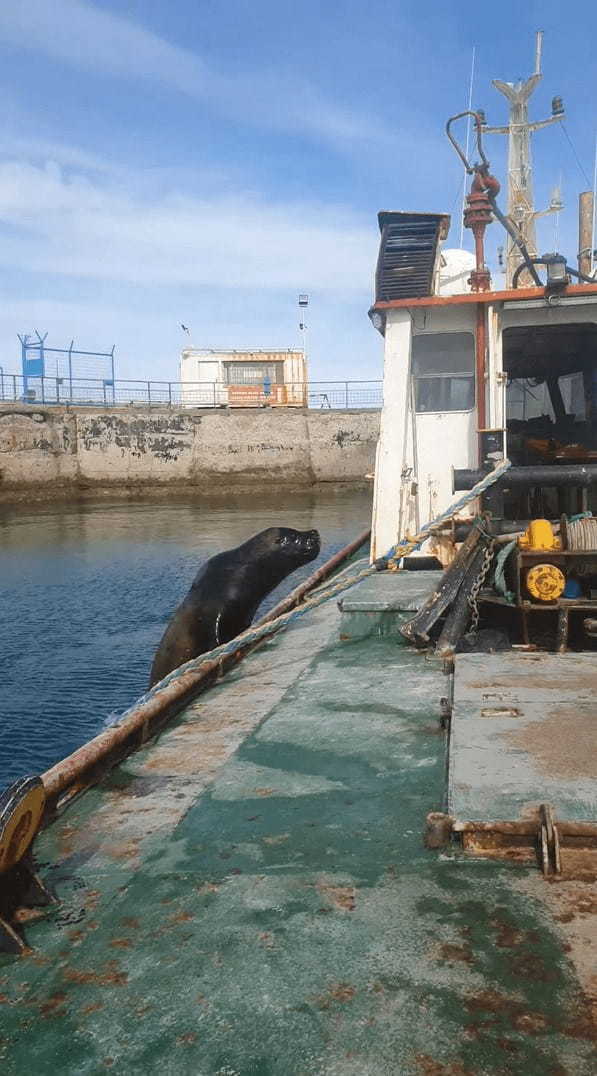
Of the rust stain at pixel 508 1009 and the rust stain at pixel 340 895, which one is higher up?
the rust stain at pixel 508 1009

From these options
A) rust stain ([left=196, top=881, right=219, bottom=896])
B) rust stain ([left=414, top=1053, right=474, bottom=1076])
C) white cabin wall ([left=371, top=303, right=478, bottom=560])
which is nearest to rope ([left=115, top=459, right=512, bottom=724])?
white cabin wall ([left=371, top=303, right=478, bottom=560])

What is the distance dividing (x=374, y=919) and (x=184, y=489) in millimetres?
33450

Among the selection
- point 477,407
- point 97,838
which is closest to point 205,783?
point 97,838

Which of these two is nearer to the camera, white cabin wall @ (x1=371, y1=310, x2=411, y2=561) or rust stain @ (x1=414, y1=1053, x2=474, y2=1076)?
rust stain @ (x1=414, y1=1053, x2=474, y2=1076)

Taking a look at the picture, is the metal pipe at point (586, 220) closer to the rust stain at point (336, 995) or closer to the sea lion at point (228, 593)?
the sea lion at point (228, 593)

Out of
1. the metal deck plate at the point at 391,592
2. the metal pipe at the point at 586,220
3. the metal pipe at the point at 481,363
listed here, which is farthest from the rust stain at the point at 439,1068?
the metal pipe at the point at 586,220

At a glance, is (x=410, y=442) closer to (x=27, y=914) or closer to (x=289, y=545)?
(x=289, y=545)

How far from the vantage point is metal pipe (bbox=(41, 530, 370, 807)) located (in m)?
4.00

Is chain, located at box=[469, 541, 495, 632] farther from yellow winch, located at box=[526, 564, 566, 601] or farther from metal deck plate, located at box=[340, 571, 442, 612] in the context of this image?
metal deck plate, located at box=[340, 571, 442, 612]

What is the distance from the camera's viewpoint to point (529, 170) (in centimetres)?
2727

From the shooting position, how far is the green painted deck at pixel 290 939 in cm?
219

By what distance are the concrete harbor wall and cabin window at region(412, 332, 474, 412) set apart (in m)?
27.1

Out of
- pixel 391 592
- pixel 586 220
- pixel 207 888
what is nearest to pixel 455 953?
pixel 207 888

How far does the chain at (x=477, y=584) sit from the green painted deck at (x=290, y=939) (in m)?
2.35
